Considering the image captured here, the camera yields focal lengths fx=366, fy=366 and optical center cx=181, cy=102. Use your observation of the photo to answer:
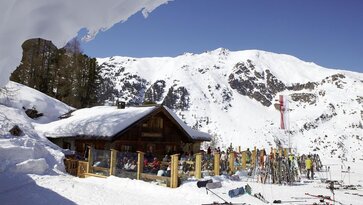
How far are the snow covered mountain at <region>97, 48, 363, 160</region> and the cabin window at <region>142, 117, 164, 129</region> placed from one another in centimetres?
4745

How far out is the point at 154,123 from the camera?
27297 mm

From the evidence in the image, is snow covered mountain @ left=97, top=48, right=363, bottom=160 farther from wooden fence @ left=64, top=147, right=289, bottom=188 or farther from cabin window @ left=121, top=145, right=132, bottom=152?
wooden fence @ left=64, top=147, right=289, bottom=188

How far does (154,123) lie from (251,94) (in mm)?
90702

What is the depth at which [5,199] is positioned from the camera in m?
12.8

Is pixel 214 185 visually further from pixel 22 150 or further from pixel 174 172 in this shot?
pixel 22 150

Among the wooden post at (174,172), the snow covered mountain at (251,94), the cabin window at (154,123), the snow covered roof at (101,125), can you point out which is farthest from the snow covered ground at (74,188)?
the snow covered mountain at (251,94)

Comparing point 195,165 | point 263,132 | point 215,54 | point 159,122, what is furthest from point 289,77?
point 195,165

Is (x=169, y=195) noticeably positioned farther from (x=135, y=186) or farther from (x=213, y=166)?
(x=213, y=166)

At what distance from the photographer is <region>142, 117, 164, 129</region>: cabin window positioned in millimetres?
26703

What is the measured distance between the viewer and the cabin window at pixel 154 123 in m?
26.7

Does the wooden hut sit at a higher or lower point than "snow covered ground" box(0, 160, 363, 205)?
higher

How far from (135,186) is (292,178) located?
393 inches

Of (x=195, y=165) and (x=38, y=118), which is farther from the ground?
(x=38, y=118)

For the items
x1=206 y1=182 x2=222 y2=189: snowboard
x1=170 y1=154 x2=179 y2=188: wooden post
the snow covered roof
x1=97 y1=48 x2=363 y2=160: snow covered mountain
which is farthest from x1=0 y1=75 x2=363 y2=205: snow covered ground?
x1=97 y1=48 x2=363 y2=160: snow covered mountain
